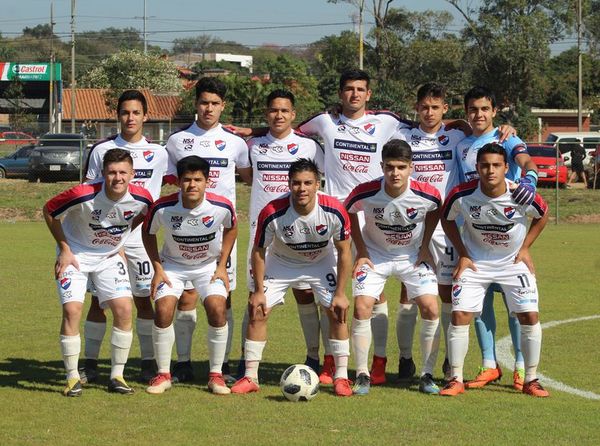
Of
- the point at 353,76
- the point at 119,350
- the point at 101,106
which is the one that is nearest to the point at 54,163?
the point at 353,76

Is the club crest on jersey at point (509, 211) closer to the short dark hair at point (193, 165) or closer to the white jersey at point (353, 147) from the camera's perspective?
the white jersey at point (353, 147)

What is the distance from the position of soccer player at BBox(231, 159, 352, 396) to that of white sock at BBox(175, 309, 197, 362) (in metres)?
0.58

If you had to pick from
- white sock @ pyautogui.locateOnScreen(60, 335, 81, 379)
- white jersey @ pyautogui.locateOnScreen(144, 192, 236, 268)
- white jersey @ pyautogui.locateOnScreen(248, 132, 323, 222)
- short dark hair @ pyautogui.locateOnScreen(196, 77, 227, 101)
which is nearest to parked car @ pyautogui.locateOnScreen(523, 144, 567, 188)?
white jersey @ pyautogui.locateOnScreen(248, 132, 323, 222)

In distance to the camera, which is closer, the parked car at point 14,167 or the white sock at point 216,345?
the white sock at point 216,345

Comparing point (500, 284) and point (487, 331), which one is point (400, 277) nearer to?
point (500, 284)

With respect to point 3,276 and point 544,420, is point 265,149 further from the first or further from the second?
point 3,276

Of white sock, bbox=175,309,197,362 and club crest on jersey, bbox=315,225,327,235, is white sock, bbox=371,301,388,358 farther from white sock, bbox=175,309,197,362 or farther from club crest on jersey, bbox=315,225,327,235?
white sock, bbox=175,309,197,362

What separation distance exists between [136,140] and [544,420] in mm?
3809

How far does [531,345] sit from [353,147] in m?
2.15

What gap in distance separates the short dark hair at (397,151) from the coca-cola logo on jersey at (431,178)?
758 mm

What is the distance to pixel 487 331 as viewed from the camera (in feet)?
26.0

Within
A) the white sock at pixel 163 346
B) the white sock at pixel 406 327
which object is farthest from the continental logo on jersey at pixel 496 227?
the white sock at pixel 163 346

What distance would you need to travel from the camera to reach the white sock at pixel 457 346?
7356 millimetres

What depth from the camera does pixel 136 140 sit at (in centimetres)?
802
